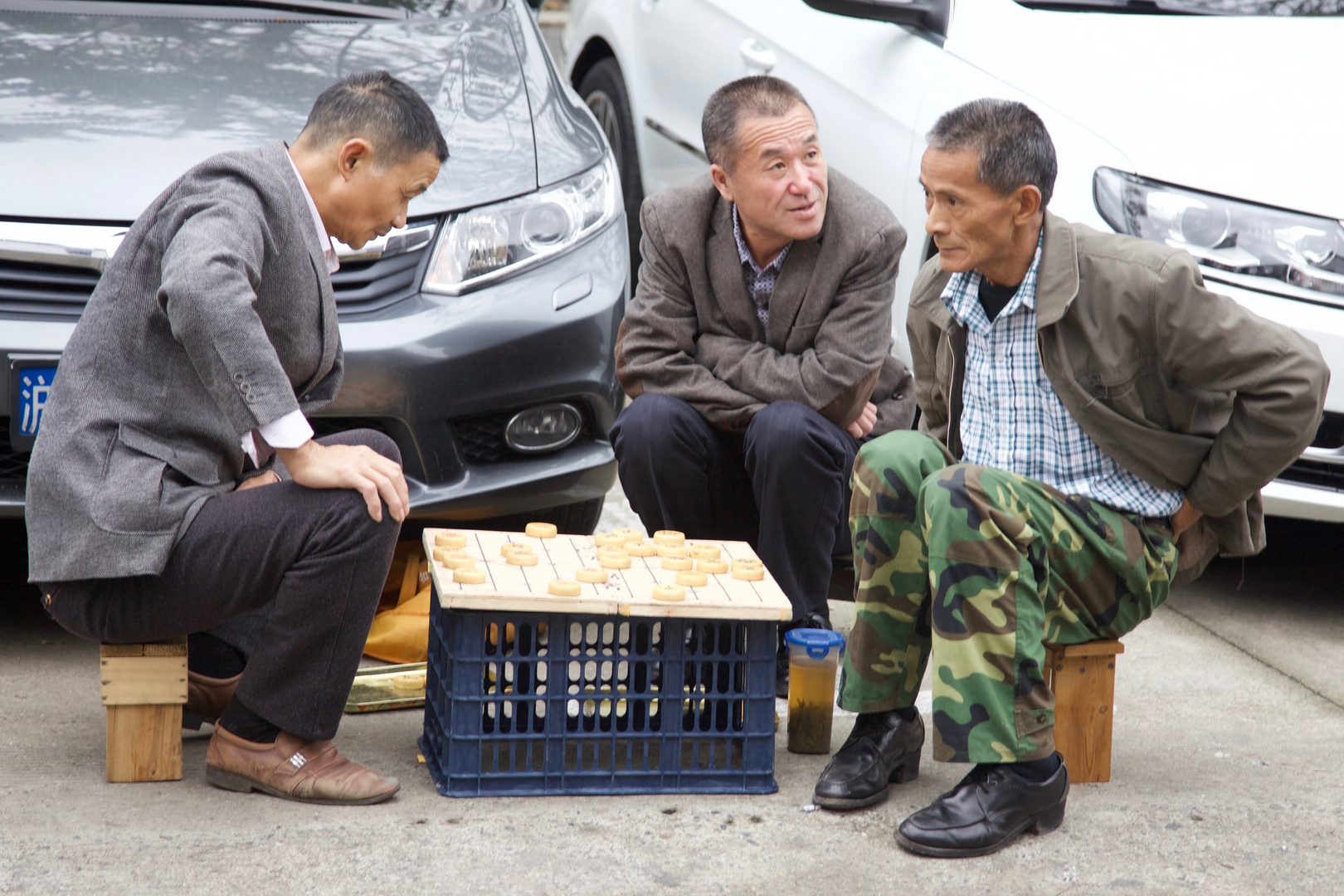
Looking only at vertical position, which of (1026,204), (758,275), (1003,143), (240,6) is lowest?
(758,275)

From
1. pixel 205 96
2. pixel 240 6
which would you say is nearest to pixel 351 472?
pixel 205 96

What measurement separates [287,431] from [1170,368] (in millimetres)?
1498

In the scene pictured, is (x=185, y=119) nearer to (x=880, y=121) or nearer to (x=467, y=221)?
(x=467, y=221)

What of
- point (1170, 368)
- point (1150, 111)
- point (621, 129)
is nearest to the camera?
point (1170, 368)

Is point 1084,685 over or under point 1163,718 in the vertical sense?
over

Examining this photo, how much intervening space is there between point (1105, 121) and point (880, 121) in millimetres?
709

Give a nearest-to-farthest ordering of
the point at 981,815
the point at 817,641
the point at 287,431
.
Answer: the point at 287,431
the point at 981,815
the point at 817,641

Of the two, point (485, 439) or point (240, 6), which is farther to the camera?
point (240, 6)

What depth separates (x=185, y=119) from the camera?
3.32 meters

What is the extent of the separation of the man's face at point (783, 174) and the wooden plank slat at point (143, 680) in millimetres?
1559

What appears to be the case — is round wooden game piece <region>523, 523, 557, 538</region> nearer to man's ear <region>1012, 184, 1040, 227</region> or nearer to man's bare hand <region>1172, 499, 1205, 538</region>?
man's ear <region>1012, 184, 1040, 227</region>

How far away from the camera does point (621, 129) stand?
18.3 feet

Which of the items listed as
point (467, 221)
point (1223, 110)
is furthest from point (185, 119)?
point (1223, 110)

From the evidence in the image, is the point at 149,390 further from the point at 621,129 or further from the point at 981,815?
the point at 621,129
